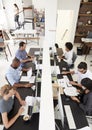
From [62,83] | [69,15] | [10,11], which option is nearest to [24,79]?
[62,83]

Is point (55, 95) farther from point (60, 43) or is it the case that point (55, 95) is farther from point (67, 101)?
point (60, 43)

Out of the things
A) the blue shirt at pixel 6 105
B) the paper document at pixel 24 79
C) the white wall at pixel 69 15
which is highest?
the white wall at pixel 69 15

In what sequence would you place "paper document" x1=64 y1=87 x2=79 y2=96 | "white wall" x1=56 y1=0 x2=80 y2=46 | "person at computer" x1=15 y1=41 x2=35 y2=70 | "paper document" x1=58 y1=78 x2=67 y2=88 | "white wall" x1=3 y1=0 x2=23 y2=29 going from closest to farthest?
"paper document" x1=64 y1=87 x2=79 y2=96 → "paper document" x1=58 y1=78 x2=67 y2=88 → "person at computer" x1=15 y1=41 x2=35 y2=70 → "white wall" x1=56 y1=0 x2=80 y2=46 → "white wall" x1=3 y1=0 x2=23 y2=29

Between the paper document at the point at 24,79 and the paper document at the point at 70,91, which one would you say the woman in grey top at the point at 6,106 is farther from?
the paper document at the point at 70,91

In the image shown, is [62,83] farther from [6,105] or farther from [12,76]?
[6,105]

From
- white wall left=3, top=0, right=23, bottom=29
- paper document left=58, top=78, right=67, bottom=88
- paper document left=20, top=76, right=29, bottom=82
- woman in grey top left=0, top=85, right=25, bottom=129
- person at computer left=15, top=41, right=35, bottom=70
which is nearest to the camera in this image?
woman in grey top left=0, top=85, right=25, bottom=129

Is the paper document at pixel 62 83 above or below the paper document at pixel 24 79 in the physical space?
below

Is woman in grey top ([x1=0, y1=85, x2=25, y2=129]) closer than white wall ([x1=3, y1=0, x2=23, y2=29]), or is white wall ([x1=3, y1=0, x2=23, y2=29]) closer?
woman in grey top ([x1=0, y1=85, x2=25, y2=129])

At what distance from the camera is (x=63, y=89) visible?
234 centimetres

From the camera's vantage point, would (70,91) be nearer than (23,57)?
Yes

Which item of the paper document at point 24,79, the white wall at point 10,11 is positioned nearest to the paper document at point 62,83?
the paper document at point 24,79

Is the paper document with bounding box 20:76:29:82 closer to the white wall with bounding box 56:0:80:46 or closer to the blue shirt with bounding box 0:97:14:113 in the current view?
the blue shirt with bounding box 0:97:14:113

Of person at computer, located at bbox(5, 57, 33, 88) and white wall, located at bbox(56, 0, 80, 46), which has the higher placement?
white wall, located at bbox(56, 0, 80, 46)

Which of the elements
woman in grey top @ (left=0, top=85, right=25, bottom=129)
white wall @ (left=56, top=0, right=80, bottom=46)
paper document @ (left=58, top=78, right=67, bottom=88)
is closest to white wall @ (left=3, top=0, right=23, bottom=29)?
white wall @ (left=56, top=0, right=80, bottom=46)
